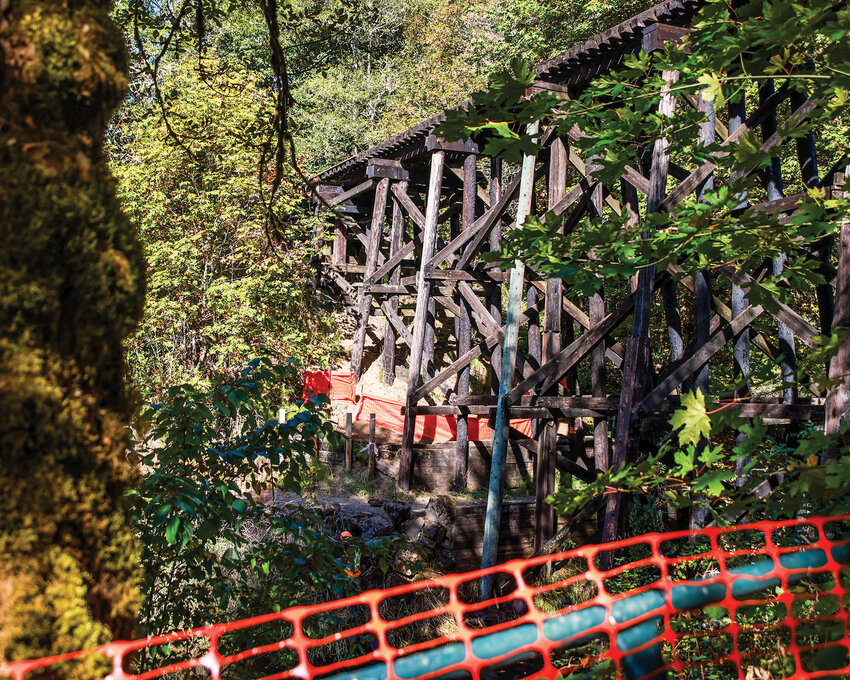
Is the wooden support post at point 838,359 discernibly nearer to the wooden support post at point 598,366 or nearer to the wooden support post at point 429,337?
the wooden support post at point 598,366

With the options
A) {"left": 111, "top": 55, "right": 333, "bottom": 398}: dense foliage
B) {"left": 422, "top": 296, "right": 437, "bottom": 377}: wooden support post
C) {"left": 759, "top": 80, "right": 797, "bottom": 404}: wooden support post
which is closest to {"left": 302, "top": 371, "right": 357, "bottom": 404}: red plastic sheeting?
{"left": 111, "top": 55, "right": 333, "bottom": 398}: dense foliage

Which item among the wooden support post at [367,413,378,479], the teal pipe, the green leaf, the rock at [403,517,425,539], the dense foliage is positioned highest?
the dense foliage

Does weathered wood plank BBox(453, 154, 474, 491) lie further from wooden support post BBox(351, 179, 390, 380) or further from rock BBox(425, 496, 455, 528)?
wooden support post BBox(351, 179, 390, 380)

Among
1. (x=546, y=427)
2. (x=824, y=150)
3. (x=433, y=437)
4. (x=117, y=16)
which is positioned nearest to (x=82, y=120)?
(x=117, y=16)

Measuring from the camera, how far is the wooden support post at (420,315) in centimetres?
882

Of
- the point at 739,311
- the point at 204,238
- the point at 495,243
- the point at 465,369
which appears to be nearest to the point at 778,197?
the point at 739,311

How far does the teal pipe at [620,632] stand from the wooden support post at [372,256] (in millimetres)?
9967

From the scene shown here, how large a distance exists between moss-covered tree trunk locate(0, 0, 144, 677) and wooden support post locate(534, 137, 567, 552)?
5.76 metres

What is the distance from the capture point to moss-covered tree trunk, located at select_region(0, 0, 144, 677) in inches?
42.1

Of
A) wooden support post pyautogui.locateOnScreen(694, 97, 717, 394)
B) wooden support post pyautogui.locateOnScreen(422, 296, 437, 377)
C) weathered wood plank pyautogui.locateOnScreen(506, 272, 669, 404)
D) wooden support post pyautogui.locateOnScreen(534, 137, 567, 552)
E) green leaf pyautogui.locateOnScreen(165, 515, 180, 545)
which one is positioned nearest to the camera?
green leaf pyautogui.locateOnScreen(165, 515, 180, 545)

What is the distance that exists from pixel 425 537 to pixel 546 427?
1582 mm

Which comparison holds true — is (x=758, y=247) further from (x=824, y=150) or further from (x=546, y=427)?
(x=824, y=150)

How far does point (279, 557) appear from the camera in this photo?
291cm

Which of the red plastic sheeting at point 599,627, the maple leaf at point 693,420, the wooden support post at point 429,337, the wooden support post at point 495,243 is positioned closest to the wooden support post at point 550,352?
the wooden support post at point 495,243
